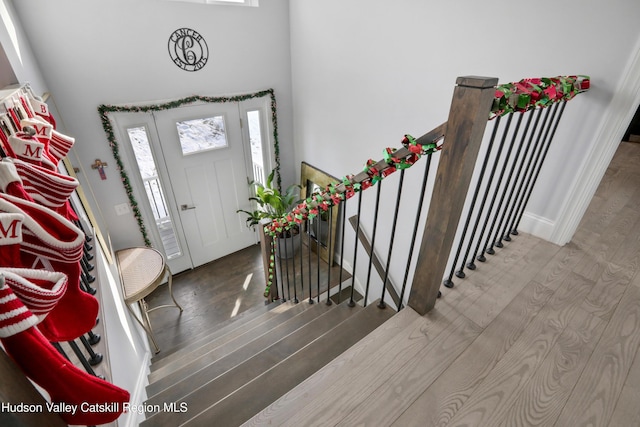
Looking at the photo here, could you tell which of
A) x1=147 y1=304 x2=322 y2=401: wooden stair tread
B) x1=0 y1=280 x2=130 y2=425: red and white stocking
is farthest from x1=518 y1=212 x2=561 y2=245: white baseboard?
x1=0 y1=280 x2=130 y2=425: red and white stocking

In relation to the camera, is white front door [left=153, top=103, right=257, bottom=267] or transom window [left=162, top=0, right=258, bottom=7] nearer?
transom window [left=162, top=0, right=258, bottom=7]

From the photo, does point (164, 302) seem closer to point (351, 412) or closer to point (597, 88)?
point (351, 412)

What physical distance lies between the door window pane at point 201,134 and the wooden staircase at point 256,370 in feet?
8.22

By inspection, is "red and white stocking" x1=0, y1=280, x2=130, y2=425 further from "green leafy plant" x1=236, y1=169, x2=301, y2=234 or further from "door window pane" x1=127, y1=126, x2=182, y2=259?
"door window pane" x1=127, y1=126, x2=182, y2=259

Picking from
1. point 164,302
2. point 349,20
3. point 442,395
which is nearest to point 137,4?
point 349,20

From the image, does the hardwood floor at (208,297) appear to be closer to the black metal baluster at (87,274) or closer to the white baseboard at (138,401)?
the white baseboard at (138,401)

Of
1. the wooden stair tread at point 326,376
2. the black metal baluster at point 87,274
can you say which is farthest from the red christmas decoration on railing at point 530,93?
the black metal baluster at point 87,274

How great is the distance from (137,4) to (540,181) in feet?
12.4

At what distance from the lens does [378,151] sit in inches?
121

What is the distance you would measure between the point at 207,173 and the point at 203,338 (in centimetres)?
205

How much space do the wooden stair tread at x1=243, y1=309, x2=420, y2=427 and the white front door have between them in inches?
131

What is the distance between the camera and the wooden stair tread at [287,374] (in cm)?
135

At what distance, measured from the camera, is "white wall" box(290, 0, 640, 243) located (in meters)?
1.53

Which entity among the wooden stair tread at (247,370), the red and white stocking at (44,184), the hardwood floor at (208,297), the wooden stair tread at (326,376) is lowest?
the hardwood floor at (208,297)
